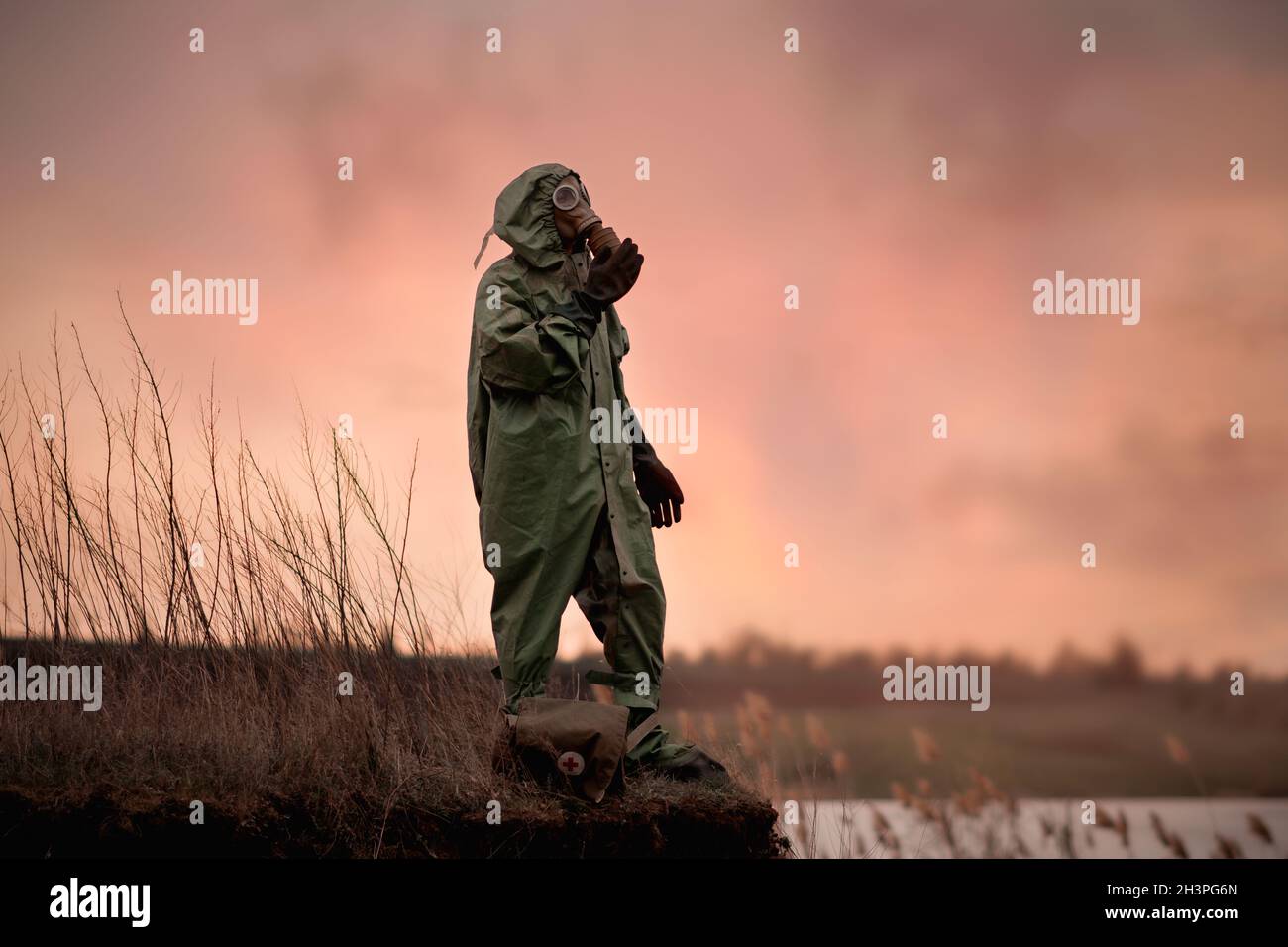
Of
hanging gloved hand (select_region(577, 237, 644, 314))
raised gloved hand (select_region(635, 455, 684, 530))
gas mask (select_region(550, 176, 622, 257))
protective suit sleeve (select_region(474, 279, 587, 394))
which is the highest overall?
gas mask (select_region(550, 176, 622, 257))

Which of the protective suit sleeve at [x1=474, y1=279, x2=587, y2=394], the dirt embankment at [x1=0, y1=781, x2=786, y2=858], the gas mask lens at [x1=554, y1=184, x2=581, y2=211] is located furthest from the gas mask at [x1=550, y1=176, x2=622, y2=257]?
the dirt embankment at [x1=0, y1=781, x2=786, y2=858]

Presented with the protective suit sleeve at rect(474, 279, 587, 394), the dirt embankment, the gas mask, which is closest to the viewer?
the dirt embankment

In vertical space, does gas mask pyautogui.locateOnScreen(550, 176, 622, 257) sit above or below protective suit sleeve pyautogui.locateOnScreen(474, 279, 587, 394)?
above

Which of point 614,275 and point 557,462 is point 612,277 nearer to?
point 614,275

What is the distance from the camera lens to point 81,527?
6051 millimetres

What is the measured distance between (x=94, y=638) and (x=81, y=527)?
1.48 feet

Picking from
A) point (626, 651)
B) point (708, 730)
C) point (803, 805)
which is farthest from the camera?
point (708, 730)

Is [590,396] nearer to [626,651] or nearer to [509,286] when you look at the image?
[509,286]

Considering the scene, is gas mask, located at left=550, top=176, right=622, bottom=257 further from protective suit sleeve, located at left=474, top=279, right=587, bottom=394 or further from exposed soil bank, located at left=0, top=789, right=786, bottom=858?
exposed soil bank, located at left=0, top=789, right=786, bottom=858

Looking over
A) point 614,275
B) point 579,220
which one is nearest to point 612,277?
point 614,275

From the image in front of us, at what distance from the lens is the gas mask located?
16.5 ft

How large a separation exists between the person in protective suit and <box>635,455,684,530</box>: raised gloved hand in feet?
0.56

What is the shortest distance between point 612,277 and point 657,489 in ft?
2.80
